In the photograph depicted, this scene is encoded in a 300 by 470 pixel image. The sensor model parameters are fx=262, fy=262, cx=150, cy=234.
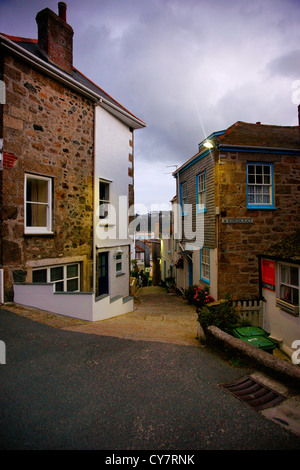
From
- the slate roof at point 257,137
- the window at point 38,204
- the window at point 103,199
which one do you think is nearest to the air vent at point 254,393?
the window at point 38,204

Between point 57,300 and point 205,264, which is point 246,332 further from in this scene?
point 205,264

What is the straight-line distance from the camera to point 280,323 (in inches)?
337

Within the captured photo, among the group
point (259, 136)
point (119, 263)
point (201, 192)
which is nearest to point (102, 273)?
point (119, 263)

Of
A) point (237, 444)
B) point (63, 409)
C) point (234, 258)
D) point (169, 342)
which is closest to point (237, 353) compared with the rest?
point (169, 342)

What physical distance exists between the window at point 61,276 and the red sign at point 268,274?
6772 mm

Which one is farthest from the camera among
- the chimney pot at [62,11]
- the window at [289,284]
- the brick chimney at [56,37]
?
the chimney pot at [62,11]

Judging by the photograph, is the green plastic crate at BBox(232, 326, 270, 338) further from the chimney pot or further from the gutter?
the chimney pot

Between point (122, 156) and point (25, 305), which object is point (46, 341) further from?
point (122, 156)

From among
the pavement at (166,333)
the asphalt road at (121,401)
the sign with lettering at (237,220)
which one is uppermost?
the sign with lettering at (237,220)

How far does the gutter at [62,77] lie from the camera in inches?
278

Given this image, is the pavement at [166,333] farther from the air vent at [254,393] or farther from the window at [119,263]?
the window at [119,263]

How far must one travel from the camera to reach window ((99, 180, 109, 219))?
429 inches

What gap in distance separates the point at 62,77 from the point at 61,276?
659 centimetres

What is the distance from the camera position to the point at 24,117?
7.57m
